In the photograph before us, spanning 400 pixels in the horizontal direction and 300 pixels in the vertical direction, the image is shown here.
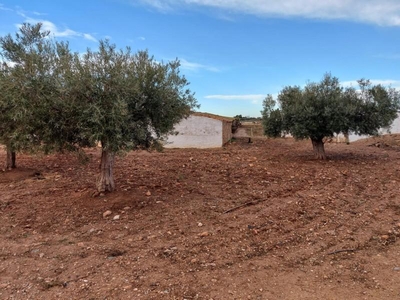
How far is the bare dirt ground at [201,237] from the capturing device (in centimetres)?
392

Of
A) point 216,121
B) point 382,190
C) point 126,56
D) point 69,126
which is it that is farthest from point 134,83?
point 216,121

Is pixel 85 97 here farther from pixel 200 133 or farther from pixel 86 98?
pixel 200 133

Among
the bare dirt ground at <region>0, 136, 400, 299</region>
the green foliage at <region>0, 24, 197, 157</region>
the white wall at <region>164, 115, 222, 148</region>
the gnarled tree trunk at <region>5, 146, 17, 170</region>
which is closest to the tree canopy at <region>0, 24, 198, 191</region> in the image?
the green foliage at <region>0, 24, 197, 157</region>

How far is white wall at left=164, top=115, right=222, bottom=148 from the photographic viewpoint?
2242 centimetres

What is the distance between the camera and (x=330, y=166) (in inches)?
484

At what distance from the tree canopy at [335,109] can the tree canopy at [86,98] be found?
24.6 ft

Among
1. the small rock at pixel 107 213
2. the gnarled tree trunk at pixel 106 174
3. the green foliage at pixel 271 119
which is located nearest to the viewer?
the small rock at pixel 107 213

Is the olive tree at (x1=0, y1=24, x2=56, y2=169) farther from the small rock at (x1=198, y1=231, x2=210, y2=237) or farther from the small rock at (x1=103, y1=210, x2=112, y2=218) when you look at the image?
the small rock at (x1=198, y1=231, x2=210, y2=237)

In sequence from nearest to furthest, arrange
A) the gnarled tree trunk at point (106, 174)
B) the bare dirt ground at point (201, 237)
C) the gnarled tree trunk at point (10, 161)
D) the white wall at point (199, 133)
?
the bare dirt ground at point (201, 237) → the gnarled tree trunk at point (106, 174) → the gnarled tree trunk at point (10, 161) → the white wall at point (199, 133)

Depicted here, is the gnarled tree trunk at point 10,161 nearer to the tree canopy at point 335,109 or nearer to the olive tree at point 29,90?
the olive tree at point 29,90

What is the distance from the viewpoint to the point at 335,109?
12.3 metres

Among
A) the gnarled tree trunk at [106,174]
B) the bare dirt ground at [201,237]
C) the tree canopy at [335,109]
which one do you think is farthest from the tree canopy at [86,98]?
the tree canopy at [335,109]

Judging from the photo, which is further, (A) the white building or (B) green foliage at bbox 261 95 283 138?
(A) the white building

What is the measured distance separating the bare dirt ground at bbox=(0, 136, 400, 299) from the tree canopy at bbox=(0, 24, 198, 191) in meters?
1.55
